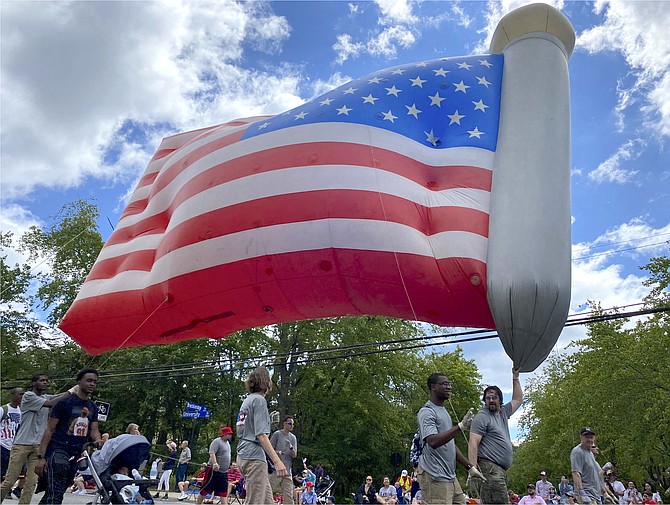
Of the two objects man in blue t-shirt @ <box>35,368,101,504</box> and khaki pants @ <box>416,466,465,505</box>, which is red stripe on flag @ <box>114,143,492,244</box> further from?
khaki pants @ <box>416,466,465,505</box>

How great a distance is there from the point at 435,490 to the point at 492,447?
833 mm

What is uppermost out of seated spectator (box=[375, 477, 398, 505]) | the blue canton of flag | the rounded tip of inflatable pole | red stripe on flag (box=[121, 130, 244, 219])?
the rounded tip of inflatable pole

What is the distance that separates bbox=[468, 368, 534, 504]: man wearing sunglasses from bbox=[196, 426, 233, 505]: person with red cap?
13.5 feet

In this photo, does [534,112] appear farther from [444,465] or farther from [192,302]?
[192,302]

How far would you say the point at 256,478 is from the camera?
454 cm

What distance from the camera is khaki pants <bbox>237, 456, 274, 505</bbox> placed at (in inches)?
176

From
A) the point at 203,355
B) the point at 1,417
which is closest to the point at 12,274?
the point at 203,355

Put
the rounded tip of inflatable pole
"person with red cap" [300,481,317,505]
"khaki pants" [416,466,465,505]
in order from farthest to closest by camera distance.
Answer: "person with red cap" [300,481,317,505]
the rounded tip of inflatable pole
"khaki pants" [416,466,465,505]

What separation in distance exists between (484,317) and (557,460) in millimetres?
26108

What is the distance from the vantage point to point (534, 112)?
A: 6305mm

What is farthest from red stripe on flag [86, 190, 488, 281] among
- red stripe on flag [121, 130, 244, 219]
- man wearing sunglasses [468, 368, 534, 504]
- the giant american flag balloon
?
man wearing sunglasses [468, 368, 534, 504]

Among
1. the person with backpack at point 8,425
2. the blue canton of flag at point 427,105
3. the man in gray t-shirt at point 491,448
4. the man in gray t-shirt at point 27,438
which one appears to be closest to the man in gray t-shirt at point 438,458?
the man in gray t-shirt at point 491,448

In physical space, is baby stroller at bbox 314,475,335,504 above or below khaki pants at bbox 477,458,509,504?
below

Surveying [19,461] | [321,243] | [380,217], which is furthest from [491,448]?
[19,461]
